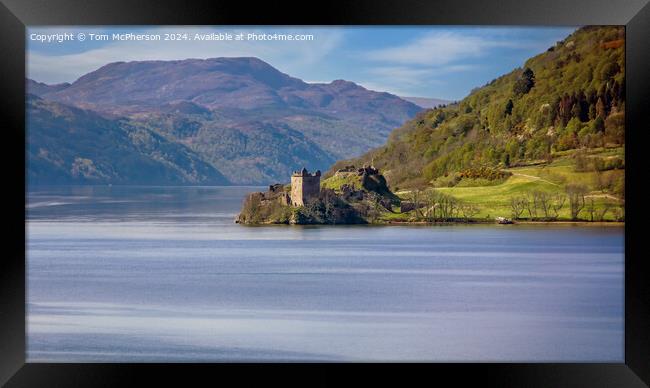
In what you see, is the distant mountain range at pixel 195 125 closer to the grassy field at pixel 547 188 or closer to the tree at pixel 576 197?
the grassy field at pixel 547 188

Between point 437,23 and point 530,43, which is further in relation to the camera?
point 530,43

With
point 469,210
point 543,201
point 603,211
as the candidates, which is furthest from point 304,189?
point 603,211

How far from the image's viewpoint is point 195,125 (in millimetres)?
96688

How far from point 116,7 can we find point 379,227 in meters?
31.9

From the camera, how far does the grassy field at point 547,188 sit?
3794 cm

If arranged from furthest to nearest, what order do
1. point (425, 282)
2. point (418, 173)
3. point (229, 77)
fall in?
point (229, 77) < point (418, 173) < point (425, 282)

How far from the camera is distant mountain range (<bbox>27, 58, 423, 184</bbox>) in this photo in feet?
245

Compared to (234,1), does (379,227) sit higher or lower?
lower

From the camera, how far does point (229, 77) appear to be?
345 ft

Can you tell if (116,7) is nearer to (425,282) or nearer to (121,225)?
(425,282)

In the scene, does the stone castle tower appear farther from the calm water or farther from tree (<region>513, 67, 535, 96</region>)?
tree (<region>513, 67, 535, 96</region>)

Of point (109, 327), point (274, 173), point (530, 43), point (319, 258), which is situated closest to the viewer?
point (109, 327)

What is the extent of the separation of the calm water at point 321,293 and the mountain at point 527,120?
1035cm

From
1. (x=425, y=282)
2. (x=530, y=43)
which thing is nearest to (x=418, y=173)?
(x=530, y=43)
